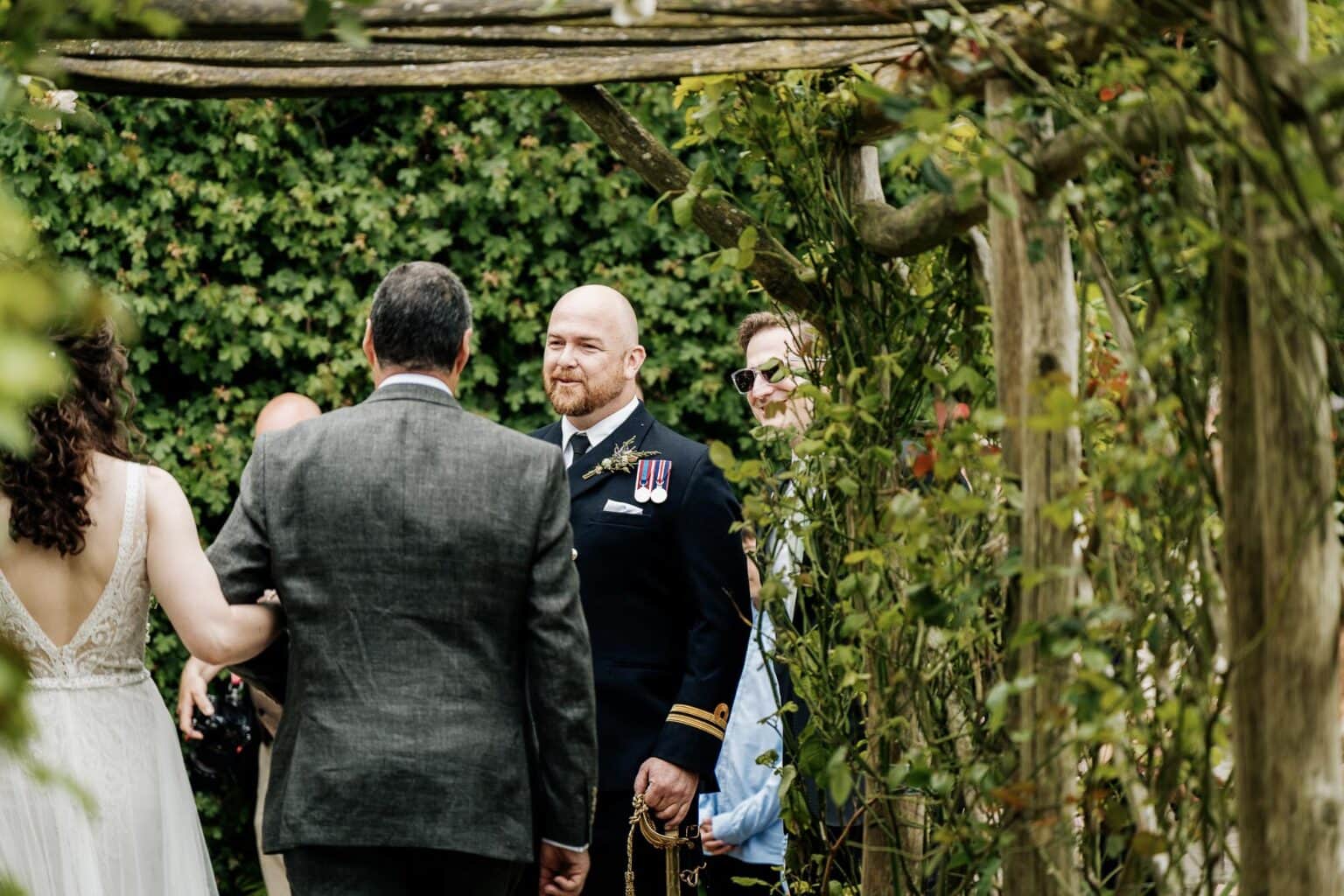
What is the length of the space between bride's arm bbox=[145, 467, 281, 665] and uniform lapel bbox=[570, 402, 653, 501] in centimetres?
113

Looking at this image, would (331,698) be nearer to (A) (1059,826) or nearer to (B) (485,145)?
(A) (1059,826)

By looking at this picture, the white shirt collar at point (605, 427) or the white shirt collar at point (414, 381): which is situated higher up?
the white shirt collar at point (414, 381)

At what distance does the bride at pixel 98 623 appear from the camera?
311cm

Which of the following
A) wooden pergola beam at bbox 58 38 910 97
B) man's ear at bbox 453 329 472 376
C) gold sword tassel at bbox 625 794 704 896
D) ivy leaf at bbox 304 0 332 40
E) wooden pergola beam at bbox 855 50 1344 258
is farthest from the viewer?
gold sword tassel at bbox 625 794 704 896

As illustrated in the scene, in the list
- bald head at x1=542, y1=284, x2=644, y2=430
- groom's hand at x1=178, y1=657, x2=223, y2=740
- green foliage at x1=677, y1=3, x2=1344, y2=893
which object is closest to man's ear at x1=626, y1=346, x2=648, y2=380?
bald head at x1=542, y1=284, x2=644, y2=430

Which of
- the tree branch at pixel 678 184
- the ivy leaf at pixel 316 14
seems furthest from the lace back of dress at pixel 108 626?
the ivy leaf at pixel 316 14

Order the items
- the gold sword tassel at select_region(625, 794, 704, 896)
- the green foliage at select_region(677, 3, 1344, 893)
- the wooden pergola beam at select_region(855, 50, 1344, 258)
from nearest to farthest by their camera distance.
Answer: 1. the wooden pergola beam at select_region(855, 50, 1344, 258)
2. the green foliage at select_region(677, 3, 1344, 893)
3. the gold sword tassel at select_region(625, 794, 704, 896)

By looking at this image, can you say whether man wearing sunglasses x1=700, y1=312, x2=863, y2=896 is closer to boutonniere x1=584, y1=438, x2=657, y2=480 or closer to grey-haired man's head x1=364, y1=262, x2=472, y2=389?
boutonniere x1=584, y1=438, x2=657, y2=480

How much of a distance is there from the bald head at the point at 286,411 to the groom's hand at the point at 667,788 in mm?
2210

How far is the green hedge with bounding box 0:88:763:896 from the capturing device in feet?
20.2

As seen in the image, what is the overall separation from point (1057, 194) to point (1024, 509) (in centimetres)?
43

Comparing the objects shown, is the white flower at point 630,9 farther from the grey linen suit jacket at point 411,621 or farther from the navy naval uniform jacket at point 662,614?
the navy naval uniform jacket at point 662,614

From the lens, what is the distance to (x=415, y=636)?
9.98ft

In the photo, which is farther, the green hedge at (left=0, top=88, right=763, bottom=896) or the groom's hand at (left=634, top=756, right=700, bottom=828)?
the green hedge at (left=0, top=88, right=763, bottom=896)
